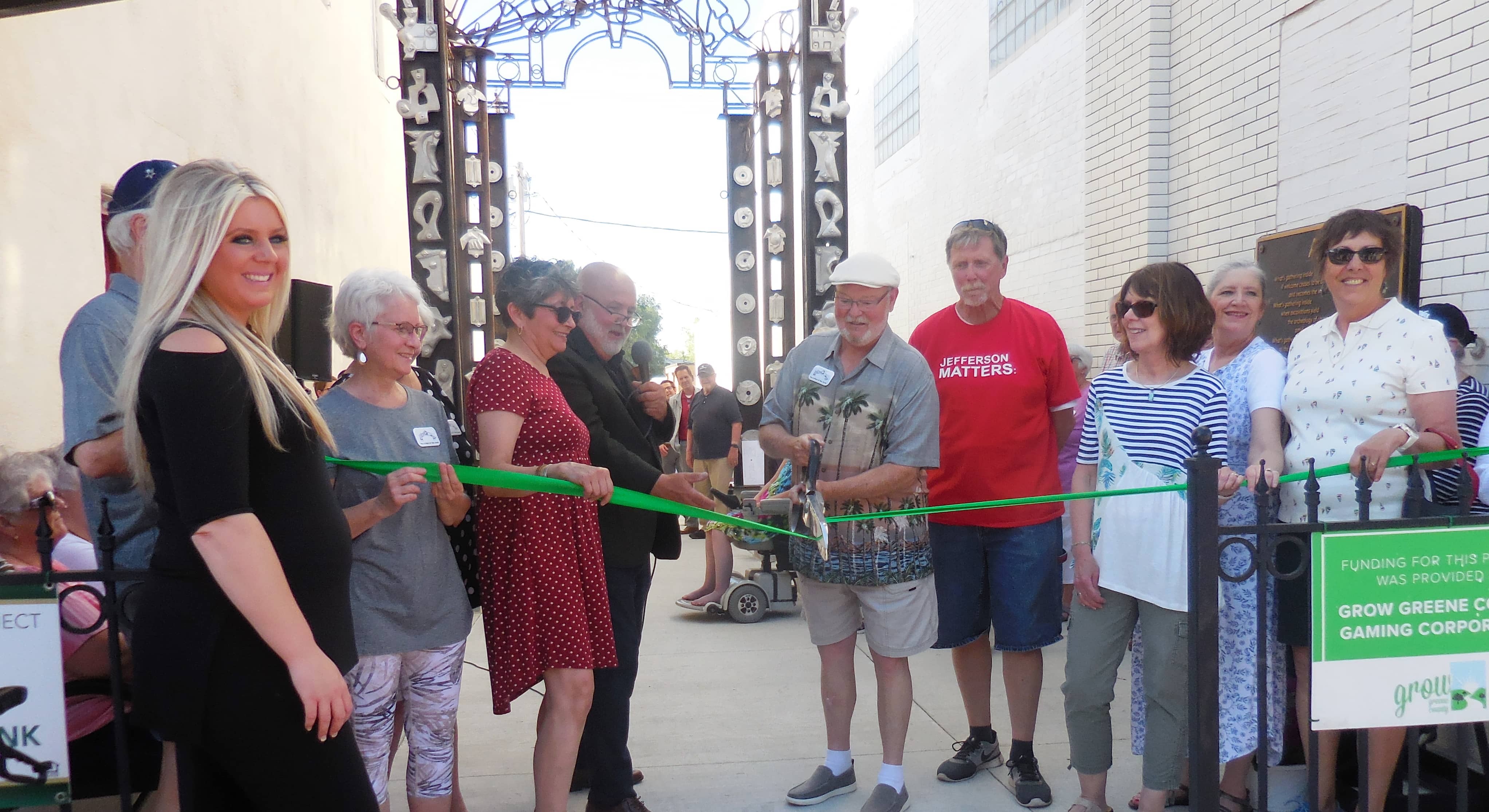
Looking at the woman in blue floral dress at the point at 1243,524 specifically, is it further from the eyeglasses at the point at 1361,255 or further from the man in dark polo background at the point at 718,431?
the man in dark polo background at the point at 718,431

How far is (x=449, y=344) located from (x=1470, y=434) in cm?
688

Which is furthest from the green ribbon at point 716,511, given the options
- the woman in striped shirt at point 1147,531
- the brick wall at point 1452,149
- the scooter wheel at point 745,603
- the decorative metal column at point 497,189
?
the decorative metal column at point 497,189

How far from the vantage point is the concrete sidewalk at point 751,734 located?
361 centimetres

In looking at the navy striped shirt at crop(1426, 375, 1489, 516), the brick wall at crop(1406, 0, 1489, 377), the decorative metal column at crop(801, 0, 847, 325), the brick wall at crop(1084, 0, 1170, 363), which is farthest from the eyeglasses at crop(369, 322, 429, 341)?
the decorative metal column at crop(801, 0, 847, 325)

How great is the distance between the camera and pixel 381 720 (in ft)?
8.61

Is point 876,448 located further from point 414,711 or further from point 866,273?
point 414,711

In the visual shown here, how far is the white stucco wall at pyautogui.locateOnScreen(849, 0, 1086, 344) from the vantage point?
30.3ft

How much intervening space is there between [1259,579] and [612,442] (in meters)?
2.00

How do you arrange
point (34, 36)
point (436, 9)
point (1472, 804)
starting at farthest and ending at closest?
point (436, 9), point (34, 36), point (1472, 804)

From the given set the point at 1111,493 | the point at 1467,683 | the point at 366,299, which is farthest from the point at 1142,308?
the point at 366,299

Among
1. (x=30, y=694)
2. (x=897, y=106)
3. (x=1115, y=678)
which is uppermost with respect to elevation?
(x=897, y=106)

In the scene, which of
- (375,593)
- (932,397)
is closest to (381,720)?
(375,593)

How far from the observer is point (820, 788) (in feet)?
11.5

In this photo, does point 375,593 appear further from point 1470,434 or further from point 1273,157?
point 1273,157
